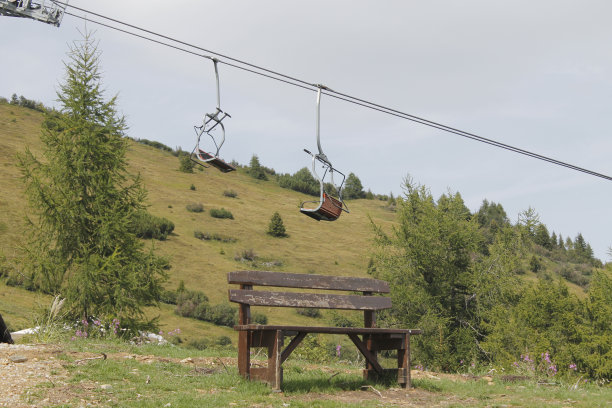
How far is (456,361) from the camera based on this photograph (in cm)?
2702

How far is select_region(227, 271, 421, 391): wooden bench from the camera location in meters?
7.70

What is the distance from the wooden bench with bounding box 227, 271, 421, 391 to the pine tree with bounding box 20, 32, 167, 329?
12536 millimetres

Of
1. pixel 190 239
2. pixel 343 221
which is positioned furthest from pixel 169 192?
pixel 343 221

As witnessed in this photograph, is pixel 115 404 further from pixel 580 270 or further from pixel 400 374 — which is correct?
pixel 580 270

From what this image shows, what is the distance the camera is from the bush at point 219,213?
74.6 metres

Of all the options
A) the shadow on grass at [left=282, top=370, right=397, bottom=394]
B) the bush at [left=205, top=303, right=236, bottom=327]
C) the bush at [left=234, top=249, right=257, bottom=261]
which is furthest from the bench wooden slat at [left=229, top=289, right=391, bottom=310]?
the bush at [left=234, top=249, right=257, bottom=261]

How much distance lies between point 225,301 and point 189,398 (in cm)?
3705

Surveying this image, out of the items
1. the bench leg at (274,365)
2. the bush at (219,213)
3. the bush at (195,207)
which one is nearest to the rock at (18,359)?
the bench leg at (274,365)

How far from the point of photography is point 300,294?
8273 millimetres

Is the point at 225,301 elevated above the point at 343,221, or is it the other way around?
the point at 343,221

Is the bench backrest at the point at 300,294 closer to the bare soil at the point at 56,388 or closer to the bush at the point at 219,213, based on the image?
the bare soil at the point at 56,388

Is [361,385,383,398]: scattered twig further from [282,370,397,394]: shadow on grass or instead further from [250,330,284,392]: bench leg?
[250,330,284,392]: bench leg

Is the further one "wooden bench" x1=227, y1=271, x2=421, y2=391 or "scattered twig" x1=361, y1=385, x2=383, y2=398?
"scattered twig" x1=361, y1=385, x2=383, y2=398

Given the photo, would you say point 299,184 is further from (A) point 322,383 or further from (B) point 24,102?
(A) point 322,383
